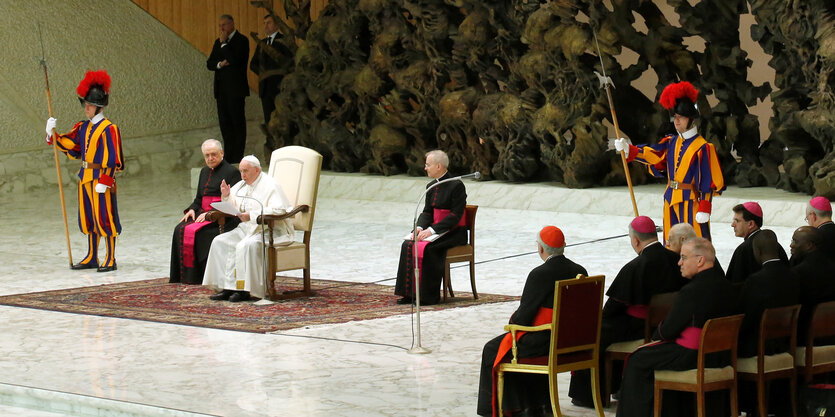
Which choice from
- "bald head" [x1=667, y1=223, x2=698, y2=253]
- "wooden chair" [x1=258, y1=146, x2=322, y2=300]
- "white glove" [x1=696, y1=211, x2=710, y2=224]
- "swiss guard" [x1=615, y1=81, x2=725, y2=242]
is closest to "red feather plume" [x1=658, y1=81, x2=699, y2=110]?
"swiss guard" [x1=615, y1=81, x2=725, y2=242]

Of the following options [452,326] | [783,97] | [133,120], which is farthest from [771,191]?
[133,120]

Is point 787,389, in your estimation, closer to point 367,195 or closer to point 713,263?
point 713,263

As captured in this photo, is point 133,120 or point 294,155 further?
point 133,120

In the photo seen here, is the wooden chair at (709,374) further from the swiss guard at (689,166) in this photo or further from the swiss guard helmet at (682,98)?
the swiss guard helmet at (682,98)

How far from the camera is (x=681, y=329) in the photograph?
5930 millimetres

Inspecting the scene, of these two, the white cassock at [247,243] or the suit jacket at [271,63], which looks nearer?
the white cassock at [247,243]

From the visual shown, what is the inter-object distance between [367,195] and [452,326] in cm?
713

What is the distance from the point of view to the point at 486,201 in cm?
1456

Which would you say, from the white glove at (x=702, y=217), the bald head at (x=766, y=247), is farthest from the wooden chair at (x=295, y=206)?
the bald head at (x=766, y=247)

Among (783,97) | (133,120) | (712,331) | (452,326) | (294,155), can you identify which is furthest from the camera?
(133,120)

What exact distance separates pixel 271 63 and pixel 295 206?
761cm

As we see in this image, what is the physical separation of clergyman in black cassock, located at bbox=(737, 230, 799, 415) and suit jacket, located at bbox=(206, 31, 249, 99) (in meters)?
11.6

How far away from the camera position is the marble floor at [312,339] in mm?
6797

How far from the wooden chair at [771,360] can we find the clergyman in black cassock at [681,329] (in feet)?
0.73
